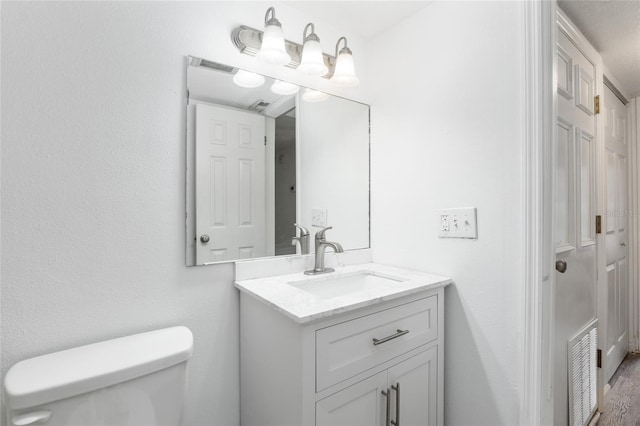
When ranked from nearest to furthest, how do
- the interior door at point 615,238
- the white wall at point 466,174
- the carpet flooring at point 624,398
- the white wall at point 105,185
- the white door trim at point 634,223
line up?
1. the white wall at point 105,185
2. the white wall at point 466,174
3. the carpet flooring at point 624,398
4. the interior door at point 615,238
5. the white door trim at point 634,223

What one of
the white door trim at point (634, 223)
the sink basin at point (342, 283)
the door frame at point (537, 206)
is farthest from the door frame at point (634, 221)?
the sink basin at point (342, 283)

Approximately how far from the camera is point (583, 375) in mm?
1501

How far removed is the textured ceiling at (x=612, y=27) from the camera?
1.41 meters

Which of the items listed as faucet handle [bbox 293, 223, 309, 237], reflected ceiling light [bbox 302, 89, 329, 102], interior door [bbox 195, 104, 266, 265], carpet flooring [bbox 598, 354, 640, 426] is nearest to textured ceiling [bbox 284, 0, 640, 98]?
reflected ceiling light [bbox 302, 89, 329, 102]

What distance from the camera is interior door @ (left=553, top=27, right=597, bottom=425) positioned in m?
1.34

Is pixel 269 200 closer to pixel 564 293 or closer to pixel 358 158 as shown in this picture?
pixel 358 158

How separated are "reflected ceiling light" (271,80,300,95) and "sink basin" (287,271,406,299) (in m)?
0.83

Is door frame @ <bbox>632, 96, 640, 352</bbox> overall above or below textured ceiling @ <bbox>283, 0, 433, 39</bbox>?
below

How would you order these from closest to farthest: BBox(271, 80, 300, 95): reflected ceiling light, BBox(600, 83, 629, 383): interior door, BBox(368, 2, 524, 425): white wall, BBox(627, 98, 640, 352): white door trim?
BBox(368, 2, 524, 425): white wall, BBox(271, 80, 300, 95): reflected ceiling light, BBox(600, 83, 629, 383): interior door, BBox(627, 98, 640, 352): white door trim

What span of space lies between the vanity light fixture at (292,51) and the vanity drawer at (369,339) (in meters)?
1.03

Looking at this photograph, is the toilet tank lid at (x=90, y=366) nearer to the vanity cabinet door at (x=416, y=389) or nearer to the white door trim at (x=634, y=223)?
the vanity cabinet door at (x=416, y=389)

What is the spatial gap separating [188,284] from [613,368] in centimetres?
280

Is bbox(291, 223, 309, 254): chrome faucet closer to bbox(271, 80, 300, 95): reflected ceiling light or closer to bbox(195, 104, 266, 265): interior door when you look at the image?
bbox(195, 104, 266, 265): interior door

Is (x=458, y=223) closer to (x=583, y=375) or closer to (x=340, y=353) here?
(x=340, y=353)
